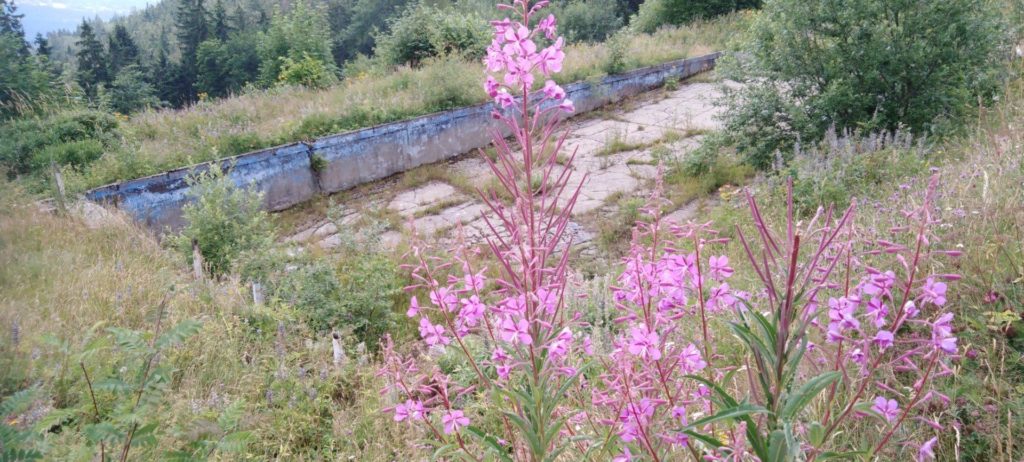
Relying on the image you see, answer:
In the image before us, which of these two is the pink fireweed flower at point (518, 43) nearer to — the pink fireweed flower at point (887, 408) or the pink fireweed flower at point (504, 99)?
the pink fireweed flower at point (504, 99)

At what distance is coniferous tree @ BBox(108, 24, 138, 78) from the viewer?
3159 centimetres

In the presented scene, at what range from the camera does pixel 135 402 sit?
145 centimetres

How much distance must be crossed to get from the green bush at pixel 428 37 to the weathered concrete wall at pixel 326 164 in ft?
9.69

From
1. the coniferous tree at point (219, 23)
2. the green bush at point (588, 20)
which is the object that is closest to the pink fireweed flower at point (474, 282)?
the green bush at point (588, 20)

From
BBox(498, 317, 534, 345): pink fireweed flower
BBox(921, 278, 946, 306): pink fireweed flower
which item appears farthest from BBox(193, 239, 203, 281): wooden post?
BBox(921, 278, 946, 306): pink fireweed flower

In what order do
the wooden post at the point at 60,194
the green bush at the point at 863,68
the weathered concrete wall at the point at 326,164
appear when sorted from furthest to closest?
the weathered concrete wall at the point at 326,164 < the green bush at the point at 863,68 < the wooden post at the point at 60,194

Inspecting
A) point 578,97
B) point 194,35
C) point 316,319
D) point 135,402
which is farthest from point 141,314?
point 194,35

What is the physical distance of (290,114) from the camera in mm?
8586

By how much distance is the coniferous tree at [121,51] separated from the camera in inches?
1244

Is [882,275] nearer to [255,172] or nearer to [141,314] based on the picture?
[141,314]

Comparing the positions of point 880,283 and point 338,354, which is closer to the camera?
point 880,283

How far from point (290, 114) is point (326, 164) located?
1658 millimetres

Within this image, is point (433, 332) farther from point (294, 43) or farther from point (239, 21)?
point (239, 21)

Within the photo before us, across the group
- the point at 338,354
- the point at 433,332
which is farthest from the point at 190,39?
the point at 433,332
